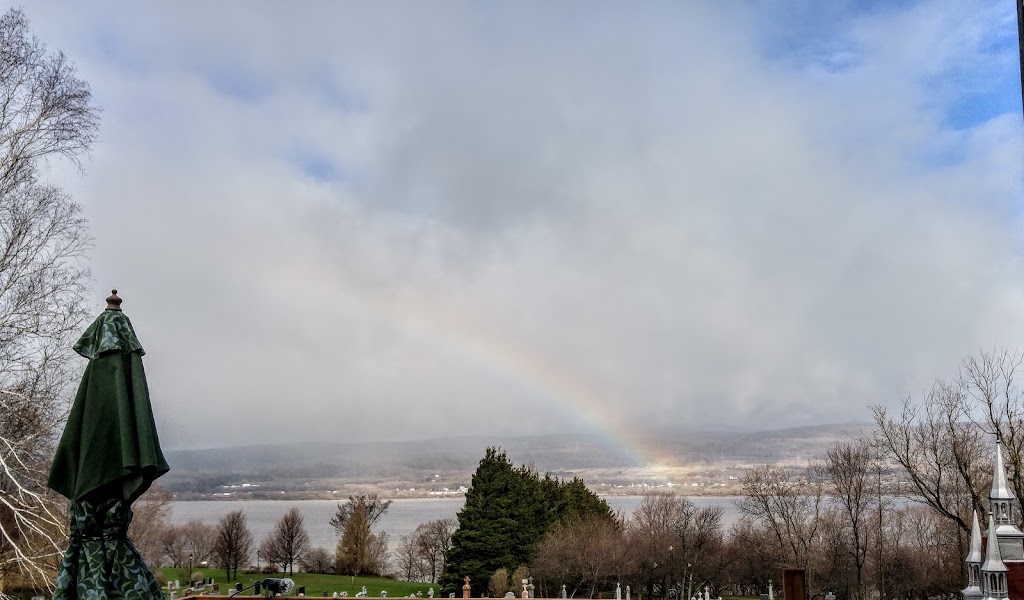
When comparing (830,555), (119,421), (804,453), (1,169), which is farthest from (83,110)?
(804,453)

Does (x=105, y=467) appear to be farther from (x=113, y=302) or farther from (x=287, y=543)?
(x=287, y=543)

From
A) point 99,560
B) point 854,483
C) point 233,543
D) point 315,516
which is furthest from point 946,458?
point 315,516

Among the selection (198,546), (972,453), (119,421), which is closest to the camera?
(119,421)

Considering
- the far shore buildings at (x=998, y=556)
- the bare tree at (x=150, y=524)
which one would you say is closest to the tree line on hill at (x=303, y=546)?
the bare tree at (x=150, y=524)

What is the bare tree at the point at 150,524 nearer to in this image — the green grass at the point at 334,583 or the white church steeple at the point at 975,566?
the green grass at the point at 334,583

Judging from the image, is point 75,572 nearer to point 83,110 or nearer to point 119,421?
point 119,421

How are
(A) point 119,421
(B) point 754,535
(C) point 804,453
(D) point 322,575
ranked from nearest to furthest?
(A) point 119,421 < (B) point 754,535 < (D) point 322,575 < (C) point 804,453

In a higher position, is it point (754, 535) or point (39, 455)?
point (39, 455)
